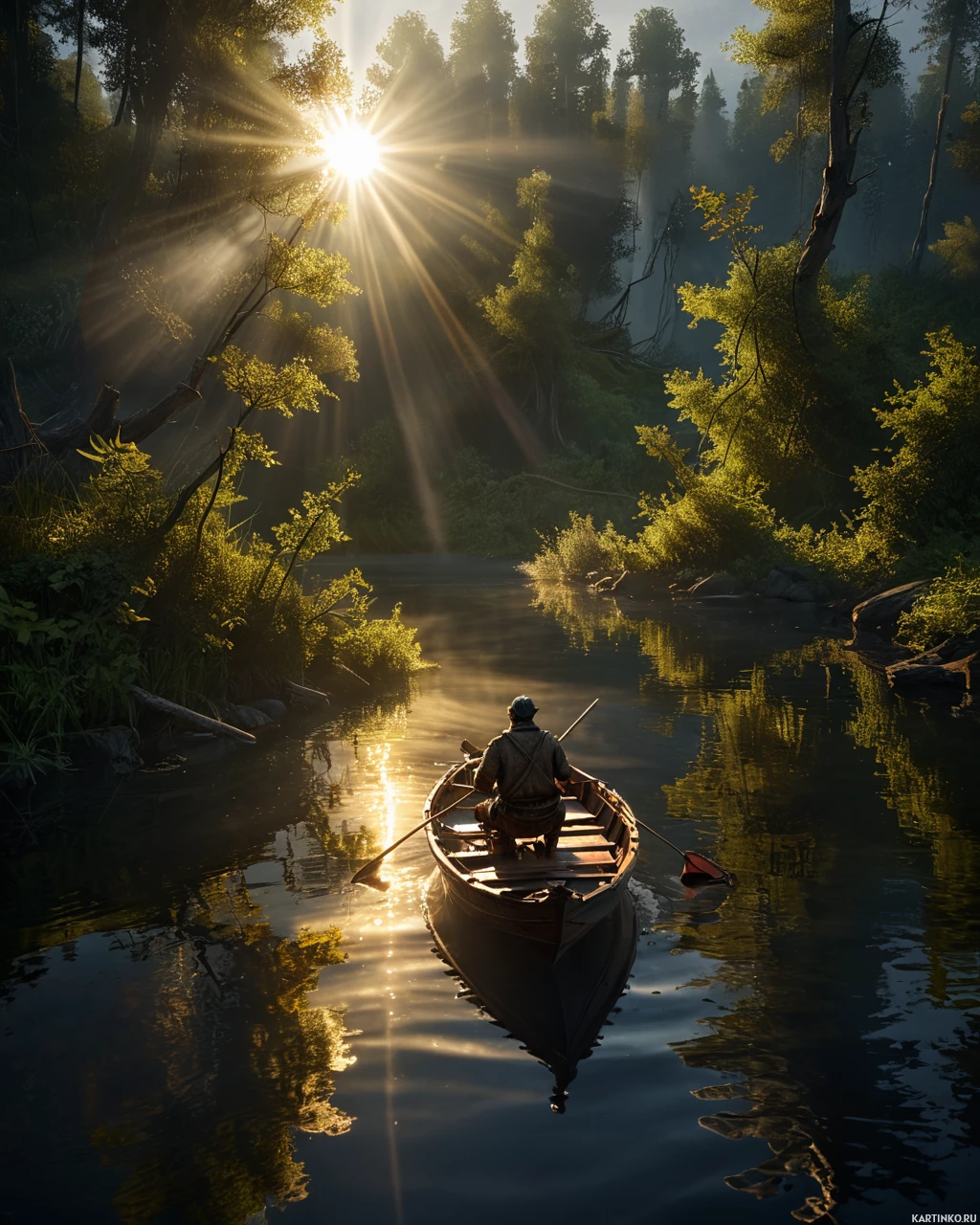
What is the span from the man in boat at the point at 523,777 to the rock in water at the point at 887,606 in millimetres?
18707

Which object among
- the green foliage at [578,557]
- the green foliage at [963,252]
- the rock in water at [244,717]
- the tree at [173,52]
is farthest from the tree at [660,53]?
the rock in water at [244,717]

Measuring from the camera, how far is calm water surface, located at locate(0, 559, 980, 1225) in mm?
5680

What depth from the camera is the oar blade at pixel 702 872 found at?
10.2m

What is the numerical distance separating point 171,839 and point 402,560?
43.3 metres

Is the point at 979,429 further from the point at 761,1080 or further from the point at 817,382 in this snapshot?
the point at 761,1080

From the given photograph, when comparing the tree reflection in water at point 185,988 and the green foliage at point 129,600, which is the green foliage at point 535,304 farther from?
the tree reflection in water at point 185,988

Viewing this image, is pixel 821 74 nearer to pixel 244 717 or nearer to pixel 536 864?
pixel 244 717

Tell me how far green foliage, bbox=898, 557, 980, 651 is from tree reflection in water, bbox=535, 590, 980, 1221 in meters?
3.20

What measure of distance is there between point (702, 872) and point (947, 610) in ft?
44.2

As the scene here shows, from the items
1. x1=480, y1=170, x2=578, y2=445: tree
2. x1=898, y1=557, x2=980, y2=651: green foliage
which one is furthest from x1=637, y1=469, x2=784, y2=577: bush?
x1=480, y1=170, x2=578, y2=445: tree

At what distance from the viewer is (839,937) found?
894 centimetres

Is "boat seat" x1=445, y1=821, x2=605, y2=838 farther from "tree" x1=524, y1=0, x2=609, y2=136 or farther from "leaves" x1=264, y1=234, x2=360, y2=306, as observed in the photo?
"tree" x1=524, y1=0, x2=609, y2=136

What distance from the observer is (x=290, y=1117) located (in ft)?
20.8

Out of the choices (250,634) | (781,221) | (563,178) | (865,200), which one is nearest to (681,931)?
(250,634)
